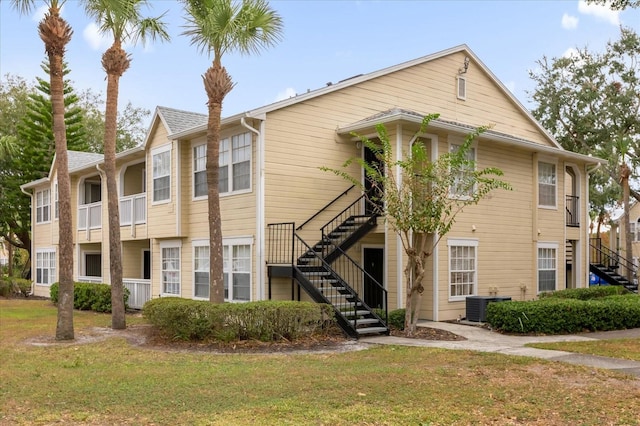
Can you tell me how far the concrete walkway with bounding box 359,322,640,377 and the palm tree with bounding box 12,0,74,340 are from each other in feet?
22.0

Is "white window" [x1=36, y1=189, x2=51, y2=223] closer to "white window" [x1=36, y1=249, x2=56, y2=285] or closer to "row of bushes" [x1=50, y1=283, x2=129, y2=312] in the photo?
"white window" [x1=36, y1=249, x2=56, y2=285]

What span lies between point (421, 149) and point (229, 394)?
7.58 meters

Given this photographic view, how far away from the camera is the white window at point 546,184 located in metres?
21.3

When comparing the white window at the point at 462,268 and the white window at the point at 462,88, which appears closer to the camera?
the white window at the point at 462,268

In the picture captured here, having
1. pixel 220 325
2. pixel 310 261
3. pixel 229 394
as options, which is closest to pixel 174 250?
pixel 310 261

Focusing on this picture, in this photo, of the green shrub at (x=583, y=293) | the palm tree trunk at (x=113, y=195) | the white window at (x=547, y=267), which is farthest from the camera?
the white window at (x=547, y=267)

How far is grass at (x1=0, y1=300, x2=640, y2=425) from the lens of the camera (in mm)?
7410

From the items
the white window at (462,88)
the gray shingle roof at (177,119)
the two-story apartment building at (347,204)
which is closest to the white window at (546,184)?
the two-story apartment building at (347,204)

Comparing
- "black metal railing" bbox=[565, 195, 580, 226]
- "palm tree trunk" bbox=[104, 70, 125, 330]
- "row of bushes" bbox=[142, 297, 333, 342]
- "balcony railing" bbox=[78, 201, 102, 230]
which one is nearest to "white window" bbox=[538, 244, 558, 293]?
"black metal railing" bbox=[565, 195, 580, 226]

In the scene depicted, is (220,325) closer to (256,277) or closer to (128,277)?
(256,277)

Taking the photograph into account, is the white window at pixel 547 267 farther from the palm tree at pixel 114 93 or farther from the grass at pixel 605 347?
the palm tree at pixel 114 93

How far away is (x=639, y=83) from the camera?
33469mm

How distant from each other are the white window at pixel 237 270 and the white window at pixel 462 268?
5.54m

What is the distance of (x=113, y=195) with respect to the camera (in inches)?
662
